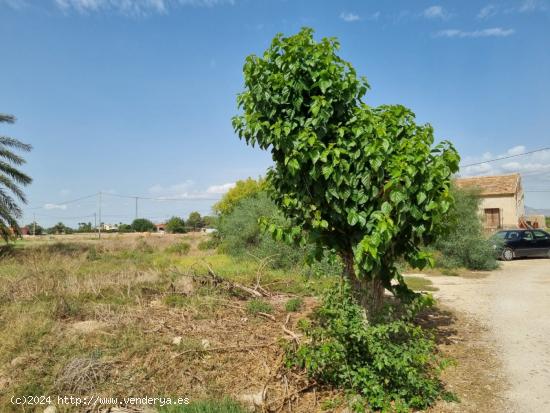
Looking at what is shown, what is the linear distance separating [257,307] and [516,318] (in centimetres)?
466

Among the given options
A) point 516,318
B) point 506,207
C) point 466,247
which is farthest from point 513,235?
point 506,207

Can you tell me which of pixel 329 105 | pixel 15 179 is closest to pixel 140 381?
pixel 329 105

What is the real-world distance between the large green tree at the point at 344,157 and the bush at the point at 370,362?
619 mm

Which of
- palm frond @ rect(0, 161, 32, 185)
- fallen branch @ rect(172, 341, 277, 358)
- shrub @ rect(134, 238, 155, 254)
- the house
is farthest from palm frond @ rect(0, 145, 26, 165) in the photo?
the house

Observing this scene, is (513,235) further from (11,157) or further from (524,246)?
(11,157)

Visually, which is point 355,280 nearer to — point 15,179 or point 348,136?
point 348,136

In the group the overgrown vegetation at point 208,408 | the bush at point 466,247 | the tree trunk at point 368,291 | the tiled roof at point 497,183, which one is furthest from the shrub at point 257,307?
the tiled roof at point 497,183

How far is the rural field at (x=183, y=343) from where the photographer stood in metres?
4.29

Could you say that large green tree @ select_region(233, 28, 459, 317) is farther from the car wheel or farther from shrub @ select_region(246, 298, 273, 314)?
the car wheel

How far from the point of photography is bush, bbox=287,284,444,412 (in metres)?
3.82

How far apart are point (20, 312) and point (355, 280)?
17.8ft

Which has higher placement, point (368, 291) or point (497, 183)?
point (497, 183)

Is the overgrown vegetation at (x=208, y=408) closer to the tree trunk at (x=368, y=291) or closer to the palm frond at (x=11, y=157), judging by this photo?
the tree trunk at (x=368, y=291)

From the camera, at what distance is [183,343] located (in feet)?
17.3
